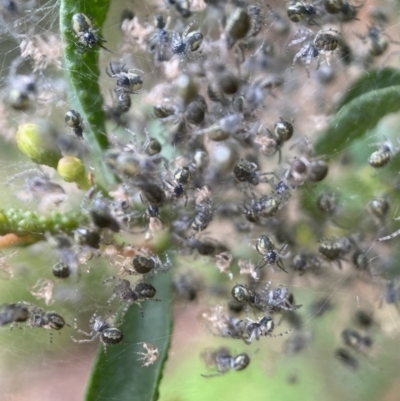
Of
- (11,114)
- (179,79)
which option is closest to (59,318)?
(11,114)

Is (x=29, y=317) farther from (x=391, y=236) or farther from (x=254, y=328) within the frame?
(x=391, y=236)

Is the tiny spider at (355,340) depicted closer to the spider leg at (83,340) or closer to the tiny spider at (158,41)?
the spider leg at (83,340)

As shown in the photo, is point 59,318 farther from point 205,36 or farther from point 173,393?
point 205,36

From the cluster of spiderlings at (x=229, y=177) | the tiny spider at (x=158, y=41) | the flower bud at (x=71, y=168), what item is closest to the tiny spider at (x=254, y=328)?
the cluster of spiderlings at (x=229, y=177)

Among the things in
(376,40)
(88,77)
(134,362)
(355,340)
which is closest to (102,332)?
(134,362)

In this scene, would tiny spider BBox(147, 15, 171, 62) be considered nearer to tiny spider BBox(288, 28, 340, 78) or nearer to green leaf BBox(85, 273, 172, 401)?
tiny spider BBox(288, 28, 340, 78)

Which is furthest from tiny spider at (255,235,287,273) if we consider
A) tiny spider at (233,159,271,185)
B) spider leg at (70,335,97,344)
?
spider leg at (70,335,97,344)

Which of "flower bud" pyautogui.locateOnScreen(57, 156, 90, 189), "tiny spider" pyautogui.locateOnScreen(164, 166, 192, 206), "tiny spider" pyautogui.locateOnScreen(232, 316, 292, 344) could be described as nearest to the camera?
"flower bud" pyautogui.locateOnScreen(57, 156, 90, 189)
